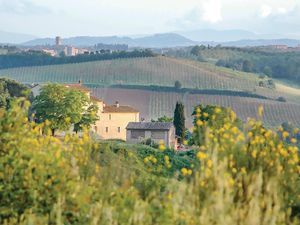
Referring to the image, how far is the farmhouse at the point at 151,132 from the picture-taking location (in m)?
95.1

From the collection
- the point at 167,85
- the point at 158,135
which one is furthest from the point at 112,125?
the point at 167,85

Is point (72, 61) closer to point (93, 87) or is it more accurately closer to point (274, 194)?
point (93, 87)

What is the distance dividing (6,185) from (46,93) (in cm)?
7010

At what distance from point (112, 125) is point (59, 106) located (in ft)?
75.6

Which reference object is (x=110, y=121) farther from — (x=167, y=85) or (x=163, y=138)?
(x=167, y=85)

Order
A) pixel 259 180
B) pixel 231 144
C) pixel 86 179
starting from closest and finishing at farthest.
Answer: pixel 259 180 → pixel 231 144 → pixel 86 179


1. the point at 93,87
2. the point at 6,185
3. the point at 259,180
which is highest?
the point at 259,180

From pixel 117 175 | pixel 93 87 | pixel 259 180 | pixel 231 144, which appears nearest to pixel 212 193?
pixel 259 180

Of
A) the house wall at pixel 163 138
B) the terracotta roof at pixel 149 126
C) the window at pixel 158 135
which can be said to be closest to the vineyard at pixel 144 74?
the terracotta roof at pixel 149 126

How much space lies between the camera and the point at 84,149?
47.0 ft

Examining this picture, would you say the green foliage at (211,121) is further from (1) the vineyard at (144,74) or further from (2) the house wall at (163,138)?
(1) the vineyard at (144,74)

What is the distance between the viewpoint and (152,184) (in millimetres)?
14086

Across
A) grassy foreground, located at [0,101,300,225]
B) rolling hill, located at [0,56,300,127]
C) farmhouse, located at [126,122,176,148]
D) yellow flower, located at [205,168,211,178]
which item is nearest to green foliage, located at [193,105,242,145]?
grassy foreground, located at [0,101,300,225]

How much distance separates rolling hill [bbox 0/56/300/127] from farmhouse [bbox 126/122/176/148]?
4255 cm
